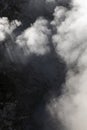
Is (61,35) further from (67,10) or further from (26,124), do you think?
(26,124)

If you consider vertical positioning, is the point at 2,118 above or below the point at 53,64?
below

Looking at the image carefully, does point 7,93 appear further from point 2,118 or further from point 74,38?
point 74,38

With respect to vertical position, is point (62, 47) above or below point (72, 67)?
above

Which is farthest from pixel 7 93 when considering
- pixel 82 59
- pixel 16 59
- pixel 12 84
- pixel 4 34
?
pixel 82 59

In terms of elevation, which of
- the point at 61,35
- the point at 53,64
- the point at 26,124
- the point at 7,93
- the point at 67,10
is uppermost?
the point at 67,10

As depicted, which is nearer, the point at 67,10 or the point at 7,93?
the point at 7,93

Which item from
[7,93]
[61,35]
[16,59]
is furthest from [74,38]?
[7,93]
